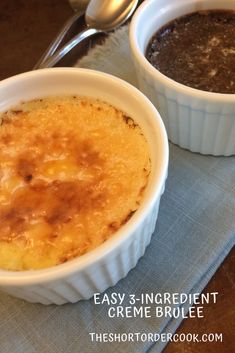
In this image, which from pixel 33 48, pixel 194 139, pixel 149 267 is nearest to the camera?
pixel 149 267

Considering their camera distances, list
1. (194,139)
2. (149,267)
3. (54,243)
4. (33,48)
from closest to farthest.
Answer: (54,243), (149,267), (194,139), (33,48)

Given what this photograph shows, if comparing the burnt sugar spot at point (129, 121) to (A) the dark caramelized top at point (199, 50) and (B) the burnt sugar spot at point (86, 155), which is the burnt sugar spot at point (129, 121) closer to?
(B) the burnt sugar spot at point (86, 155)

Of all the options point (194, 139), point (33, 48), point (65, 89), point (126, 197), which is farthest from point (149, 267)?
point (33, 48)

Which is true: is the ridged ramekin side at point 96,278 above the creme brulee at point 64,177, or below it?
below

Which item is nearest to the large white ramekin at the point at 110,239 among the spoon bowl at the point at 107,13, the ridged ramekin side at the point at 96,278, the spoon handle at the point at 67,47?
the ridged ramekin side at the point at 96,278

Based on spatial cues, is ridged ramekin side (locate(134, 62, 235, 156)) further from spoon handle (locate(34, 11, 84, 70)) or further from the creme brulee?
spoon handle (locate(34, 11, 84, 70))

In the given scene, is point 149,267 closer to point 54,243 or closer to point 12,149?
point 54,243
